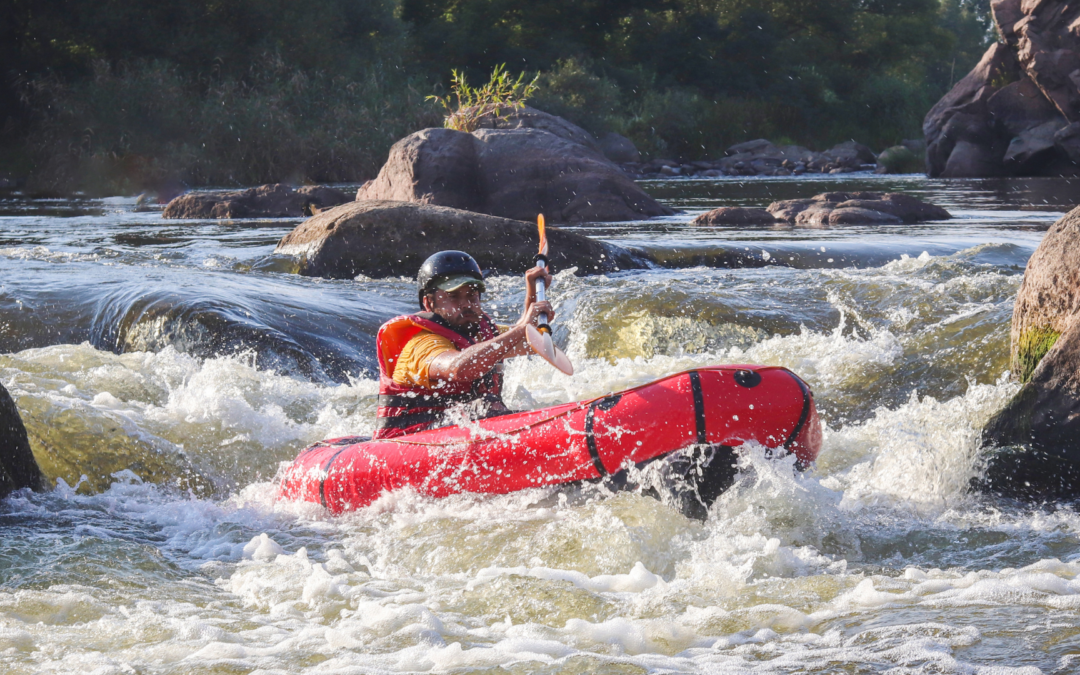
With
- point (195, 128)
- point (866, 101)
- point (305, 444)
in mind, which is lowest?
point (305, 444)

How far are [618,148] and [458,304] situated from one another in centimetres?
2572

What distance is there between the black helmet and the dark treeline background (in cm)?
2080

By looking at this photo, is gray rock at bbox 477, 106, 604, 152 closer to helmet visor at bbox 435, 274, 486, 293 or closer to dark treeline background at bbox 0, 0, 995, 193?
dark treeline background at bbox 0, 0, 995, 193

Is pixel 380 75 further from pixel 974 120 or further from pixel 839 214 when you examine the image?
pixel 839 214

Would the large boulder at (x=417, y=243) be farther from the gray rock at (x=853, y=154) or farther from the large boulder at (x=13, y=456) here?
the gray rock at (x=853, y=154)

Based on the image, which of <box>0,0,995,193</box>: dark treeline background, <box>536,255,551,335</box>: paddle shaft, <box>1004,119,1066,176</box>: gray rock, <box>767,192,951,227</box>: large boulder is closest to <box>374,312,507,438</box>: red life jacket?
<box>536,255,551,335</box>: paddle shaft

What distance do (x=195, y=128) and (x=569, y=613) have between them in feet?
77.2

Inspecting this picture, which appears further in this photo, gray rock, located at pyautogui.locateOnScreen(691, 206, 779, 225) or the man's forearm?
gray rock, located at pyautogui.locateOnScreen(691, 206, 779, 225)

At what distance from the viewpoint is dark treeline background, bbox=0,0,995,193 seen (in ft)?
81.8

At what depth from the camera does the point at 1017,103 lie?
80.4 ft

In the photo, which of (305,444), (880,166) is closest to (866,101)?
(880,166)

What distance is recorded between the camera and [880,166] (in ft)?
101

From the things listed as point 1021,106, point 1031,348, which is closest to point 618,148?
point 1021,106

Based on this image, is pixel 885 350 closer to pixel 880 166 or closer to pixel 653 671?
pixel 653 671
